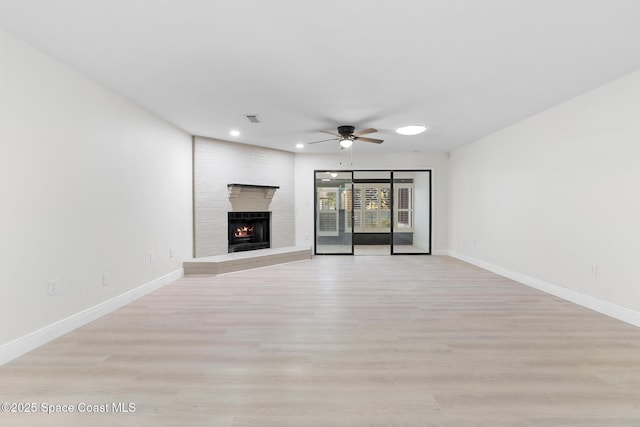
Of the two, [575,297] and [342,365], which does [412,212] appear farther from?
[342,365]

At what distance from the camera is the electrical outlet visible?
8.86ft

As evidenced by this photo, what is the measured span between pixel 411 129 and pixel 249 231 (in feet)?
13.3

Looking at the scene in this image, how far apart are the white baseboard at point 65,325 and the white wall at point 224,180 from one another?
1.67 metres

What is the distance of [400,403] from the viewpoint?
1.80 m

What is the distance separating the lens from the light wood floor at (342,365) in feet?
5.61

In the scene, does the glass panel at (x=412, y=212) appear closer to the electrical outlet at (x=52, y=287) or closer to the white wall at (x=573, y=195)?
the white wall at (x=573, y=195)

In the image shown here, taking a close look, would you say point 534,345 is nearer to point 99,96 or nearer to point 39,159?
point 39,159

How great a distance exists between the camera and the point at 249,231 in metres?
6.91

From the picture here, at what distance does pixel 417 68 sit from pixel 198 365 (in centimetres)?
315

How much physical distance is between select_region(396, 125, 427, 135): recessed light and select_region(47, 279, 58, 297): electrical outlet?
480 cm

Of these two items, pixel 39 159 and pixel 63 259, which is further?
pixel 63 259

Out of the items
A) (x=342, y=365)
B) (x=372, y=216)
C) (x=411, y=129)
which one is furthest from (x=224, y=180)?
(x=372, y=216)

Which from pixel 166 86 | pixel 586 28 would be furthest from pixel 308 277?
pixel 586 28

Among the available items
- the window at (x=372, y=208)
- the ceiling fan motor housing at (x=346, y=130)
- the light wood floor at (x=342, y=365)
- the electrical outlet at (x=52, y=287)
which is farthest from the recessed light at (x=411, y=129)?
the electrical outlet at (x=52, y=287)
